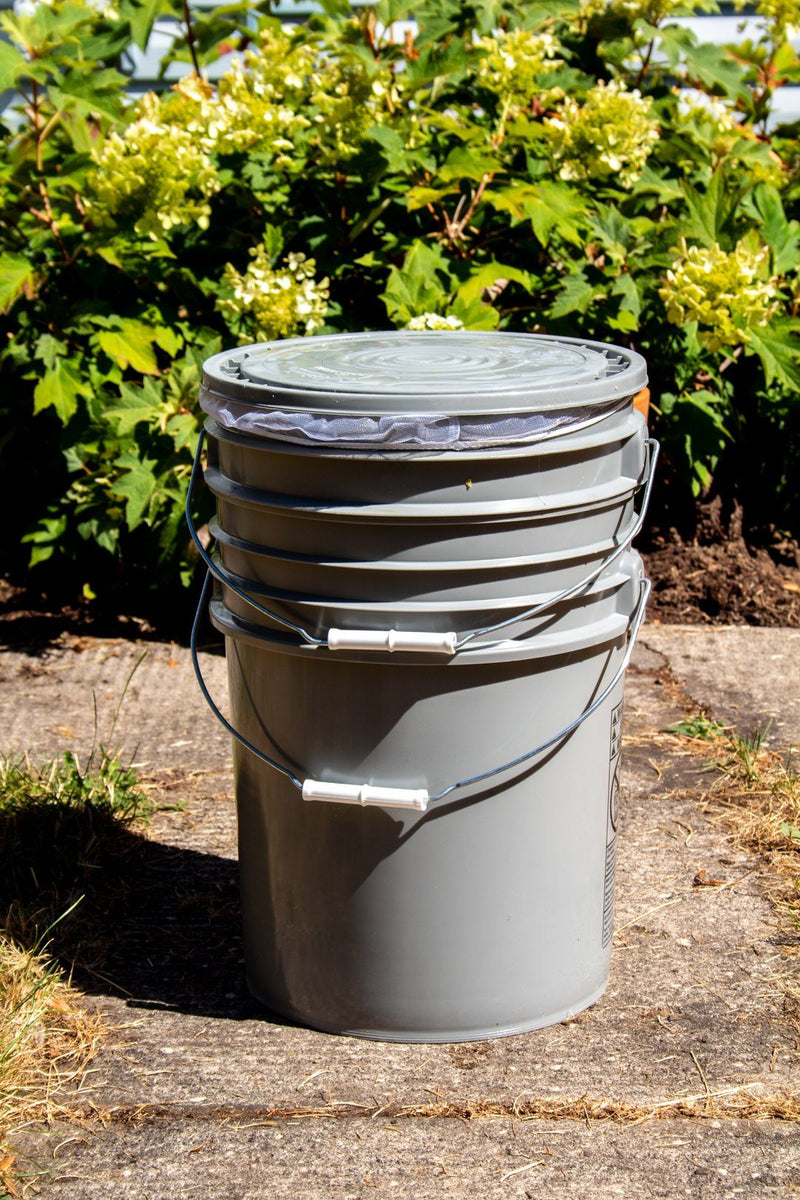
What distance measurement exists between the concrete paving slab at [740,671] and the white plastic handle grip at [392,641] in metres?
1.80

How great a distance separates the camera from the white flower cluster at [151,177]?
3.66m

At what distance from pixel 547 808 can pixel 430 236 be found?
94.1 inches

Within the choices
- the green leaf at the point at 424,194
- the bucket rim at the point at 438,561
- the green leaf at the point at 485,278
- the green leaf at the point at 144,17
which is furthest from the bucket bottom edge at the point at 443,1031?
the green leaf at the point at 144,17

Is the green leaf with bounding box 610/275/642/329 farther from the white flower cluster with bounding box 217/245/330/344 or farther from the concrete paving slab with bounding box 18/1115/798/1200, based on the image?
Answer: the concrete paving slab with bounding box 18/1115/798/1200

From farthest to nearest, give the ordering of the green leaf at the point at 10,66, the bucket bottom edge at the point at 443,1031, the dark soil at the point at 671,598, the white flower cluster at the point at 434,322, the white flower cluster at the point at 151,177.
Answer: the dark soil at the point at 671,598
the white flower cluster at the point at 151,177
the green leaf at the point at 10,66
the white flower cluster at the point at 434,322
the bucket bottom edge at the point at 443,1031

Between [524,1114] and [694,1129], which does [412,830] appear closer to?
[524,1114]

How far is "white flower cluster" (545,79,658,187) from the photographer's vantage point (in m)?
3.89

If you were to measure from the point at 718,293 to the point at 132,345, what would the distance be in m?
1.82

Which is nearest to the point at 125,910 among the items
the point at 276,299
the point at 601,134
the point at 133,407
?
the point at 133,407

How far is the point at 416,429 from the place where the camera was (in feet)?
6.22

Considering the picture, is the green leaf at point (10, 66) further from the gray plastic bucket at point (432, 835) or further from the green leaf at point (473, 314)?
the gray plastic bucket at point (432, 835)

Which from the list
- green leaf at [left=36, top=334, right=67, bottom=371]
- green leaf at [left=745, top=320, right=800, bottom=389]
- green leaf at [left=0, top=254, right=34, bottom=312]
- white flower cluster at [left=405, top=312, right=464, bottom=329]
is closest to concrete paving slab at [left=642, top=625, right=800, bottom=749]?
green leaf at [left=745, top=320, right=800, bottom=389]

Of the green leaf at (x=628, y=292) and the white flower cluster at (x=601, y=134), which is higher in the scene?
the white flower cluster at (x=601, y=134)

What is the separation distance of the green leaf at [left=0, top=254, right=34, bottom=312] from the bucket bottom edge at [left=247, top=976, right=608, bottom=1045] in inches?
93.6
